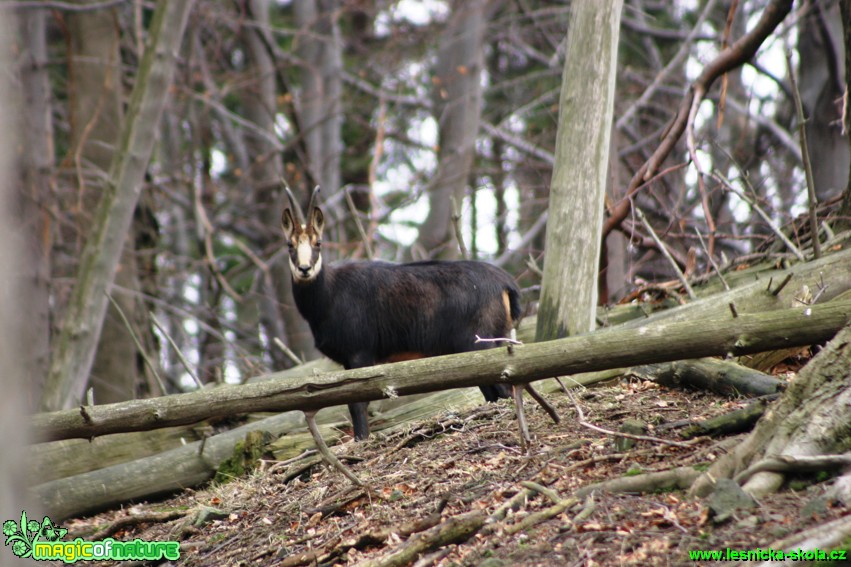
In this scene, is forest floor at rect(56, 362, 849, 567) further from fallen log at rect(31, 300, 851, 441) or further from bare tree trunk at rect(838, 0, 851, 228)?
bare tree trunk at rect(838, 0, 851, 228)

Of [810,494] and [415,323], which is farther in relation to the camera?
[415,323]

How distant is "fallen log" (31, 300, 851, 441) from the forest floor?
55 cm

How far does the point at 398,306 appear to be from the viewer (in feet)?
25.0

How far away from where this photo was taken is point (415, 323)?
7652 millimetres

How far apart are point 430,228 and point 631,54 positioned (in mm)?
6541

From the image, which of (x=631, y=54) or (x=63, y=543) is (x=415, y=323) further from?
(x=631, y=54)

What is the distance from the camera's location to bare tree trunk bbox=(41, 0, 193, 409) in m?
8.04

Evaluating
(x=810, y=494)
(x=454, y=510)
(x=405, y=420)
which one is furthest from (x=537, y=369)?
(x=405, y=420)

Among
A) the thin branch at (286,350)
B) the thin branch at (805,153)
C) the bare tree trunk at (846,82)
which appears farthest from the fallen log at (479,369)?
the thin branch at (286,350)

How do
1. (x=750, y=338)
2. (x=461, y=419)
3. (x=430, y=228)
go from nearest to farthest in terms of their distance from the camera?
1. (x=750, y=338)
2. (x=461, y=419)
3. (x=430, y=228)

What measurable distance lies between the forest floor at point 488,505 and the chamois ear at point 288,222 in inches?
79.0

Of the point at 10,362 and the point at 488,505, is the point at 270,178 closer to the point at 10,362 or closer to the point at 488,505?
the point at 488,505

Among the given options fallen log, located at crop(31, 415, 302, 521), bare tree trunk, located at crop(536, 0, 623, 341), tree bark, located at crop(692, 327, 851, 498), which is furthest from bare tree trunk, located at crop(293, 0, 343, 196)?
tree bark, located at crop(692, 327, 851, 498)

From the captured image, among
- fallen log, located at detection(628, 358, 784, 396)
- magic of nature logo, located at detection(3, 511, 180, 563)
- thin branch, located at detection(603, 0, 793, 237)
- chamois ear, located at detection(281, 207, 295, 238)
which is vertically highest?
thin branch, located at detection(603, 0, 793, 237)
